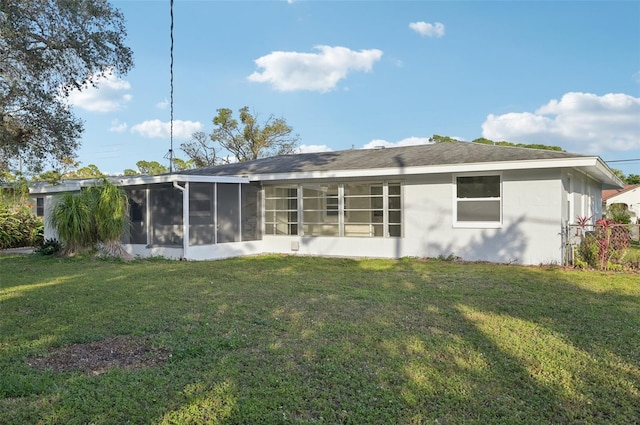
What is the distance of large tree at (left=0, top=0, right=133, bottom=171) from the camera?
9648 mm

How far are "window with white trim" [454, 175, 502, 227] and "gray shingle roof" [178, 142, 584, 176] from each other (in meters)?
0.67

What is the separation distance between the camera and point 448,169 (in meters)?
11.6

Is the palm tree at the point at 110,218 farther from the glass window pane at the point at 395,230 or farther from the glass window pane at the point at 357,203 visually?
the glass window pane at the point at 395,230

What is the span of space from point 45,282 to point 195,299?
3863mm

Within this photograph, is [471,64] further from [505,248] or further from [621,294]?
[621,294]

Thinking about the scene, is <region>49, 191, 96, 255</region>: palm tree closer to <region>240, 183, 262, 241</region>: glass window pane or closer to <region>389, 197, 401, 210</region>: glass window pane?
<region>240, 183, 262, 241</region>: glass window pane

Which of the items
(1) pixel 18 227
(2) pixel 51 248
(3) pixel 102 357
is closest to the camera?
(3) pixel 102 357

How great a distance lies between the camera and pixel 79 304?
6.57 meters

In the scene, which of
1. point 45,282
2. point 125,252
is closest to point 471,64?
point 125,252

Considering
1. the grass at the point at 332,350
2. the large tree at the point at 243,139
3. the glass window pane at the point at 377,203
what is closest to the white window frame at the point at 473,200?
the glass window pane at the point at 377,203

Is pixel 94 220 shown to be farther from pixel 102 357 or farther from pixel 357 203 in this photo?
pixel 102 357

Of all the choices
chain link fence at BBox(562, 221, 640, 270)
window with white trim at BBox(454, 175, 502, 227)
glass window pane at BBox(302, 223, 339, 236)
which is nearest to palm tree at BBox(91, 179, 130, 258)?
glass window pane at BBox(302, 223, 339, 236)

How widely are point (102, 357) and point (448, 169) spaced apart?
30.7ft

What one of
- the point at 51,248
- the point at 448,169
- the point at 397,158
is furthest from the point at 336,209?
the point at 51,248
